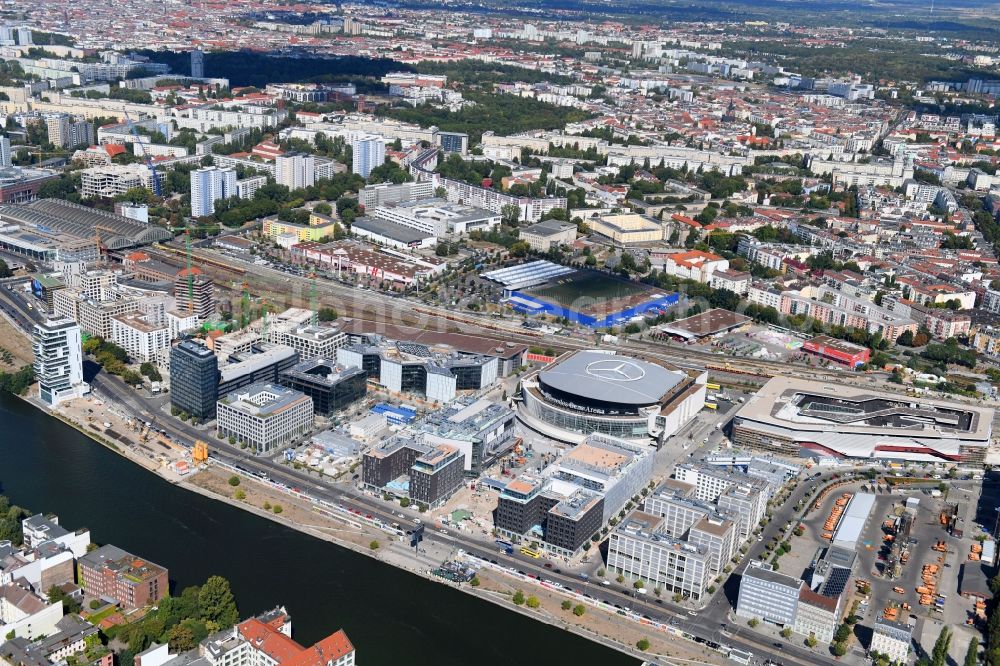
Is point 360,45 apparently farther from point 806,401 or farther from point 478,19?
point 806,401

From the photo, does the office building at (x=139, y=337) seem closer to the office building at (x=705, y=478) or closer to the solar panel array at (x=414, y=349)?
the solar panel array at (x=414, y=349)

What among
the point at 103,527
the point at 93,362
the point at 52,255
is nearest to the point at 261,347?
the point at 93,362

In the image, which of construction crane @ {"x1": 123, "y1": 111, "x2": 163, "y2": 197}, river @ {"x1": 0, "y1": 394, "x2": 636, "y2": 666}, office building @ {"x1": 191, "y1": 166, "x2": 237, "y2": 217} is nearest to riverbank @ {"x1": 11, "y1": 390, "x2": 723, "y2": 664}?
river @ {"x1": 0, "y1": 394, "x2": 636, "y2": 666}

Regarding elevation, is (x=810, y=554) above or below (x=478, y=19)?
below

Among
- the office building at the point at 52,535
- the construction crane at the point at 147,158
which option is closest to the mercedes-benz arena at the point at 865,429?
the office building at the point at 52,535

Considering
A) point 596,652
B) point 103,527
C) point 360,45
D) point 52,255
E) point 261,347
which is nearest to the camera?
point 596,652

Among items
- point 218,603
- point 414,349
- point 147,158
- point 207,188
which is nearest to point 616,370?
point 414,349
